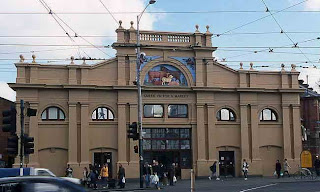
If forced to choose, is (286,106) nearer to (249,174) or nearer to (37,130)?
(249,174)

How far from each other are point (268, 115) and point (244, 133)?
10.9 ft

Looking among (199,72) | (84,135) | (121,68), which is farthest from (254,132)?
(84,135)

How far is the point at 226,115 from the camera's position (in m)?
43.2

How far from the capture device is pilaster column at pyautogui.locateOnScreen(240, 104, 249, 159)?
42.4 meters

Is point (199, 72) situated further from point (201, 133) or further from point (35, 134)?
point (35, 134)

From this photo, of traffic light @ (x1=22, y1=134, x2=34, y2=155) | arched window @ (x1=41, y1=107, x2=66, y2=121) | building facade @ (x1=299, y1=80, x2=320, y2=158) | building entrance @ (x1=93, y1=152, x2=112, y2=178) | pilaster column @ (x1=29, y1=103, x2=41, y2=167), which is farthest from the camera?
building facade @ (x1=299, y1=80, x2=320, y2=158)

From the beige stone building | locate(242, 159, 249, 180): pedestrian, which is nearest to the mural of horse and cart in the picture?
the beige stone building

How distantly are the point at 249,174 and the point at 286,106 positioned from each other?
7.17 meters

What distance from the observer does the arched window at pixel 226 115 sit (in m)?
42.9

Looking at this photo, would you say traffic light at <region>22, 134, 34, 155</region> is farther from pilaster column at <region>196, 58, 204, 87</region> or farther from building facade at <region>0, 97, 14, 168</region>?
building facade at <region>0, 97, 14, 168</region>

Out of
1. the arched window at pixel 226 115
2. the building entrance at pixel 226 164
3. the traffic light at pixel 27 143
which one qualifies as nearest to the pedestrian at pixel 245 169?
the building entrance at pixel 226 164

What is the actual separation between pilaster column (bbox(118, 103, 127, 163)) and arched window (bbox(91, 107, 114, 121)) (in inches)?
33.5

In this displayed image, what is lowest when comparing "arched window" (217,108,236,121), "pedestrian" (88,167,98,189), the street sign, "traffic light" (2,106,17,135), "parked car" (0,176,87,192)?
"pedestrian" (88,167,98,189)

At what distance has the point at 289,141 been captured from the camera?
43594 mm
